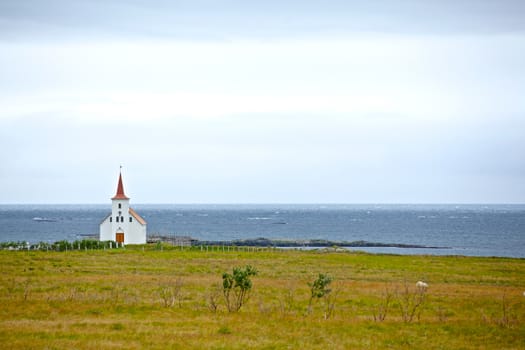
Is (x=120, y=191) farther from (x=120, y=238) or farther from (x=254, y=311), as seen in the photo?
(x=254, y=311)

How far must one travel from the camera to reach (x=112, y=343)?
20.3 meters

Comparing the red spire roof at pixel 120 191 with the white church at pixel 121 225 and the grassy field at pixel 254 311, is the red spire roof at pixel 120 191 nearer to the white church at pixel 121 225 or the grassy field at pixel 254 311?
the white church at pixel 121 225

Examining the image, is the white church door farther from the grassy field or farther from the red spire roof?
the grassy field

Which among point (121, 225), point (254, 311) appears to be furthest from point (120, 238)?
point (254, 311)

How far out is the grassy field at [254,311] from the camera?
21.4 metres

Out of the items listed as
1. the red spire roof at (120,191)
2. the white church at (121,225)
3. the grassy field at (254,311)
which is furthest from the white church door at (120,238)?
the grassy field at (254,311)

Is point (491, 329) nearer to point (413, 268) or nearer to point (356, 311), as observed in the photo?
point (356, 311)

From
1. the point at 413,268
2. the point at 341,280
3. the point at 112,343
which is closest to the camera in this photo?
the point at 112,343

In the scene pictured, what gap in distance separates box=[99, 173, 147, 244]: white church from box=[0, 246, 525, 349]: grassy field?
30781mm

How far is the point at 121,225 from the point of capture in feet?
277

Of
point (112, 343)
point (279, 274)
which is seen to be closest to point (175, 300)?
point (112, 343)

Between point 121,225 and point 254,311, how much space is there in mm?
59019

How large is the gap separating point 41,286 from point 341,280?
20.0 metres

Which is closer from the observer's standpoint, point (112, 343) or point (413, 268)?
point (112, 343)
